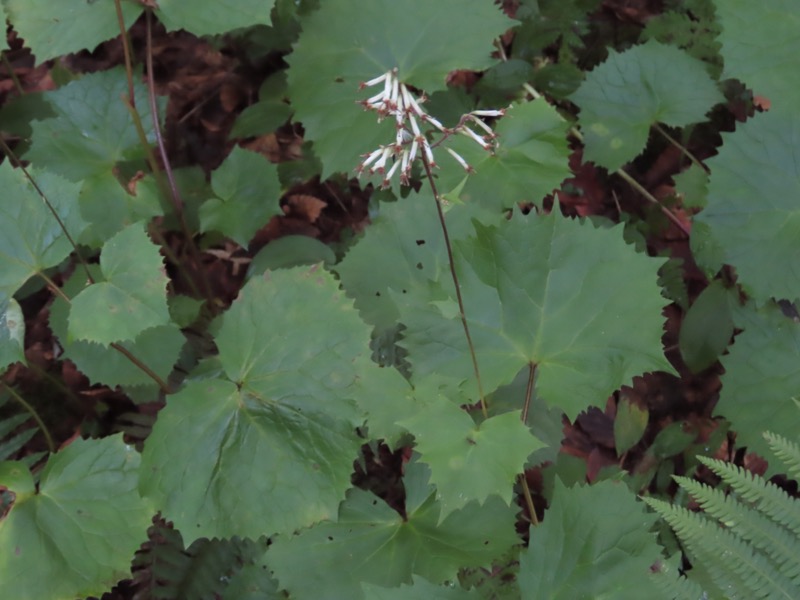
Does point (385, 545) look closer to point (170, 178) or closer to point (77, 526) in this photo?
point (77, 526)

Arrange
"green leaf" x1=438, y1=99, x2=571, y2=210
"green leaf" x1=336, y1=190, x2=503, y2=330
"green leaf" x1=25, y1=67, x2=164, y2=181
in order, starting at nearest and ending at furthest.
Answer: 1. "green leaf" x1=336, y1=190, x2=503, y2=330
2. "green leaf" x1=438, y1=99, x2=571, y2=210
3. "green leaf" x1=25, y1=67, x2=164, y2=181

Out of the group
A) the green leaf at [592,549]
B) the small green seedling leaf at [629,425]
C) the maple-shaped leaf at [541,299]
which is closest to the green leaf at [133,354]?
the maple-shaped leaf at [541,299]

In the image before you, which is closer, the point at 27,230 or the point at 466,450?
the point at 466,450

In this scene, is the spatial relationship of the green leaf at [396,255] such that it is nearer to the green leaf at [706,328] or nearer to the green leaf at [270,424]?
the green leaf at [270,424]

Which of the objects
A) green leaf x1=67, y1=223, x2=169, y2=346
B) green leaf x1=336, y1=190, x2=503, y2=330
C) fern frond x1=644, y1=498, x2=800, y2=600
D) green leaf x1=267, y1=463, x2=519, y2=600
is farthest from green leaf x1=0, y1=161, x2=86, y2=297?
fern frond x1=644, y1=498, x2=800, y2=600

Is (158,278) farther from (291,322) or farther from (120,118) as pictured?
(120,118)

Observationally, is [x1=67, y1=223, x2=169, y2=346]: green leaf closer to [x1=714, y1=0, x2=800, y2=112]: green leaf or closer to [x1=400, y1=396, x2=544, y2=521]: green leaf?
[x1=400, y1=396, x2=544, y2=521]: green leaf

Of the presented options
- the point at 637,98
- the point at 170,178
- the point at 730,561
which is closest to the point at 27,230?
the point at 170,178
